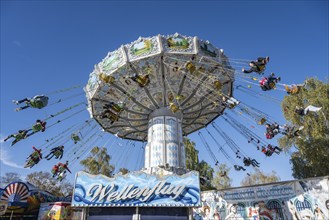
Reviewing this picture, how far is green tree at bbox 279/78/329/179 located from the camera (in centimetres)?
2000

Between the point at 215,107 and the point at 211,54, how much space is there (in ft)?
17.1

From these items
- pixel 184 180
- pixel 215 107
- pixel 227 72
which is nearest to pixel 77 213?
pixel 184 180

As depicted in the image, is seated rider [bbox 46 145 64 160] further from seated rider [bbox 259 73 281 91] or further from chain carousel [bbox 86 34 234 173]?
seated rider [bbox 259 73 281 91]

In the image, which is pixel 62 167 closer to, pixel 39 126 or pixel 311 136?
pixel 39 126

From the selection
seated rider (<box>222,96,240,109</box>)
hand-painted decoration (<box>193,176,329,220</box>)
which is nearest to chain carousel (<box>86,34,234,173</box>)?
seated rider (<box>222,96,240,109</box>)

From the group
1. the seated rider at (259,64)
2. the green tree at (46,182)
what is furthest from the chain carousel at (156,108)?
the green tree at (46,182)

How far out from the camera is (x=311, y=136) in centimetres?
2147

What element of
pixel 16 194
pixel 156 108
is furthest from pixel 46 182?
pixel 156 108

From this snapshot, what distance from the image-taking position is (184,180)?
12.1 metres

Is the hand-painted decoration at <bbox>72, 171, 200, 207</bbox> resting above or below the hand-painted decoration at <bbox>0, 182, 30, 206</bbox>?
below

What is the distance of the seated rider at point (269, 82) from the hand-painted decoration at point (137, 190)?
600 centimetres

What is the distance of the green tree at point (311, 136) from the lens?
787 inches

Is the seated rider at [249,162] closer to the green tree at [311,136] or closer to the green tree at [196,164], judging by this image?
the green tree at [311,136]

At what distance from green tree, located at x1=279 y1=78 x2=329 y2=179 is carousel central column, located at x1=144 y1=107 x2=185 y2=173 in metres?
10.4
